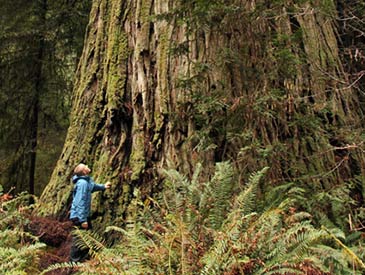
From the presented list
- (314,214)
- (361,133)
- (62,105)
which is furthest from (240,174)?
(62,105)

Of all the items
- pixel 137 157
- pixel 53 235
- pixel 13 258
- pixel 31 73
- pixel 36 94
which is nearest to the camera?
pixel 13 258

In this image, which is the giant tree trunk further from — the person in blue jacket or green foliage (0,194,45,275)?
green foliage (0,194,45,275)

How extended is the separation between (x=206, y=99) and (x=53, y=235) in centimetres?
283

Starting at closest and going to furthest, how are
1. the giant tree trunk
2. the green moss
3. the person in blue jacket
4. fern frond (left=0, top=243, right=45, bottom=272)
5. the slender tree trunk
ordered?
fern frond (left=0, top=243, right=45, bottom=272) < the giant tree trunk < the person in blue jacket < the green moss < the slender tree trunk

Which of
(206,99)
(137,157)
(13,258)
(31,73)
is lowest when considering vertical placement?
(13,258)

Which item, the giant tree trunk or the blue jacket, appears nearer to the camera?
the giant tree trunk

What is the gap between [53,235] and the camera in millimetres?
6137

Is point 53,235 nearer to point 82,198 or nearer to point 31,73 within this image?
point 82,198

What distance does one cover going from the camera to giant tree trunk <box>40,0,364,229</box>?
5.00 m

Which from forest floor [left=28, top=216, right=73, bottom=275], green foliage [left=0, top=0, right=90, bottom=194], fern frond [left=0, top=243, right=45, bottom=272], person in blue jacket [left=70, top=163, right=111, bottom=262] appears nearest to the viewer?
fern frond [left=0, top=243, right=45, bottom=272]

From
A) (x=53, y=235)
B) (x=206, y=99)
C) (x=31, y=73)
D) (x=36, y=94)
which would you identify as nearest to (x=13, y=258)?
(x=53, y=235)

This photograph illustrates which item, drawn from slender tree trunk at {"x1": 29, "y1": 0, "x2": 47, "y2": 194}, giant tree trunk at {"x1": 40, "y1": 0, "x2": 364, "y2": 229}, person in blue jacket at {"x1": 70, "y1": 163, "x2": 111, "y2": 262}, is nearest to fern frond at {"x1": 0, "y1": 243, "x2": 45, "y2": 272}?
person in blue jacket at {"x1": 70, "y1": 163, "x2": 111, "y2": 262}

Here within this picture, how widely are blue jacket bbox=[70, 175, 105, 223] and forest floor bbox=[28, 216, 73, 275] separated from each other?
0.52 meters

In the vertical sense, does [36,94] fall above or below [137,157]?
above
